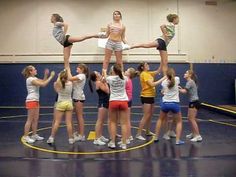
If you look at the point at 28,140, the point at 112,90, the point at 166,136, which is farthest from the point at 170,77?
the point at 28,140

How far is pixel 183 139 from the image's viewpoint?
6.68 m

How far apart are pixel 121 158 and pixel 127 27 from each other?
8.31 meters

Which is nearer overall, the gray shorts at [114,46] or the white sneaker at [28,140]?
the gray shorts at [114,46]

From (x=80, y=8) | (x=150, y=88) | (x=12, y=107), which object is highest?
(x=80, y=8)

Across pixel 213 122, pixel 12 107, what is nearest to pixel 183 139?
pixel 213 122

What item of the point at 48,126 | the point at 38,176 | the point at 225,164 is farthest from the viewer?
the point at 48,126

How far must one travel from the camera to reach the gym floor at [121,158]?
450 cm

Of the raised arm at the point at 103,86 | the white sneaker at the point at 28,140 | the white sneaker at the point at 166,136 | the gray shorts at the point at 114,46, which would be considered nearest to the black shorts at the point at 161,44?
the gray shorts at the point at 114,46

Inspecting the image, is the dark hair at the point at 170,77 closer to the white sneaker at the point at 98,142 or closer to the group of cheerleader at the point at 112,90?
the group of cheerleader at the point at 112,90

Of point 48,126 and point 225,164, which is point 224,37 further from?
point 225,164

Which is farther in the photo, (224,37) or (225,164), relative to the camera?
(224,37)

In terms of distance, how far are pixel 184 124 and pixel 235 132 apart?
1.47m

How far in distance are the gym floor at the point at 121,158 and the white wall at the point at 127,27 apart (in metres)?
5.73

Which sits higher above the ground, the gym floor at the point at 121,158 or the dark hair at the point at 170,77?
the dark hair at the point at 170,77
